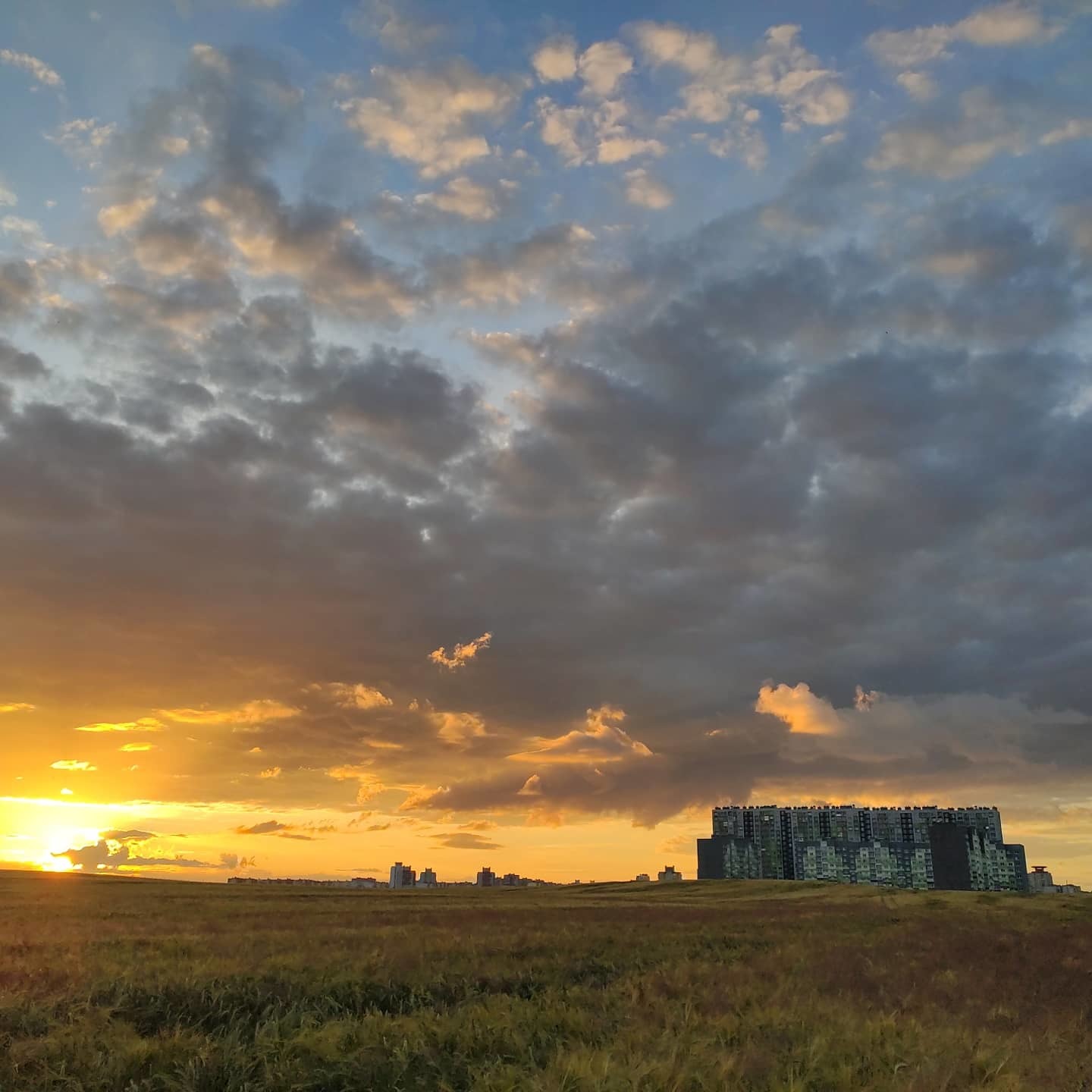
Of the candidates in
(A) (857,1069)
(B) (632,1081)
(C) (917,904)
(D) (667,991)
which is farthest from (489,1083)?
(C) (917,904)

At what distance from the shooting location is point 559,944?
25859 millimetres

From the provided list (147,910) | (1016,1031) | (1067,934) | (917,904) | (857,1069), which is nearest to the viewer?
(857,1069)

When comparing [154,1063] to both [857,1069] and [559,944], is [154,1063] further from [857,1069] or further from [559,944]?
[559,944]

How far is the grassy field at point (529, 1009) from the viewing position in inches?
431

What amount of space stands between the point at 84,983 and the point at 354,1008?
515cm

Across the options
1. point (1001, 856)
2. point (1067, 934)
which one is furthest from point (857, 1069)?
point (1001, 856)

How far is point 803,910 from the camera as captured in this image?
5022 centimetres

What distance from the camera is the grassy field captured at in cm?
1095

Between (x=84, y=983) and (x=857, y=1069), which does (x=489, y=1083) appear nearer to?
(x=857, y=1069)

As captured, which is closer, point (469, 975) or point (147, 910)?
point (469, 975)

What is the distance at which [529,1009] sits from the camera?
49.5 ft

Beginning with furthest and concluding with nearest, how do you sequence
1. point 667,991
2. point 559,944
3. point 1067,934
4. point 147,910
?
point 147,910 → point 1067,934 → point 559,944 → point 667,991

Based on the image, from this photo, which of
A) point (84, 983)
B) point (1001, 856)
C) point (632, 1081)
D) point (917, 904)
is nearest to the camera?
point (632, 1081)

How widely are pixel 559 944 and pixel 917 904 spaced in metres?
42.3
